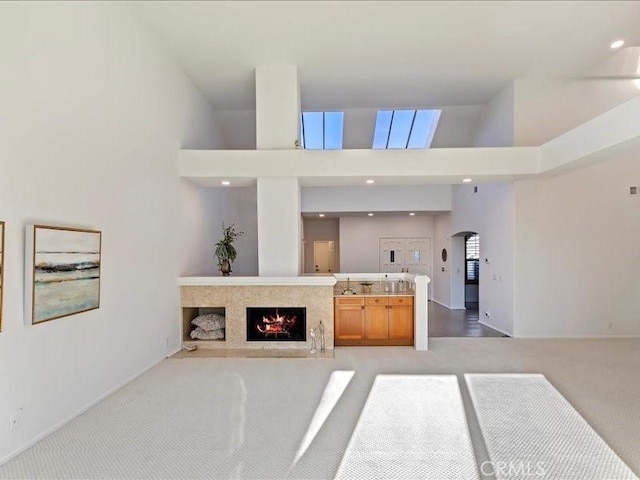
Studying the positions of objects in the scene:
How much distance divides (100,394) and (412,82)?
7.09 metres

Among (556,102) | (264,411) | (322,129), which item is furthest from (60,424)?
(556,102)

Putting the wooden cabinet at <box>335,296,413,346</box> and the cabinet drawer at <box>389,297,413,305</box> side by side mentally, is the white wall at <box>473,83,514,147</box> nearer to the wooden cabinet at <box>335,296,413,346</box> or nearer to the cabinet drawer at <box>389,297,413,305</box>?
the cabinet drawer at <box>389,297,413,305</box>

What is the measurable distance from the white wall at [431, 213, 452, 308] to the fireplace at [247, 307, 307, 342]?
19.1 ft

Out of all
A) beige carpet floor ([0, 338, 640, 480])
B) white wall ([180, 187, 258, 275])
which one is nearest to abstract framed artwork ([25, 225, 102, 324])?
beige carpet floor ([0, 338, 640, 480])

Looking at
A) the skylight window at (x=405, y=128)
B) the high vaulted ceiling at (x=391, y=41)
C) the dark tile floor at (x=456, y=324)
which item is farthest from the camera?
the skylight window at (x=405, y=128)

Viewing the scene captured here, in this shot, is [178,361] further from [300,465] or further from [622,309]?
[622,309]

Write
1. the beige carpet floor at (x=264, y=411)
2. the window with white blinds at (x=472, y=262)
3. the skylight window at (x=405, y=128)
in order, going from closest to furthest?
the beige carpet floor at (x=264, y=411) → the skylight window at (x=405, y=128) → the window with white blinds at (x=472, y=262)

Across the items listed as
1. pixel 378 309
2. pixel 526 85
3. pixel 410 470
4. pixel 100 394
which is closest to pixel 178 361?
pixel 100 394

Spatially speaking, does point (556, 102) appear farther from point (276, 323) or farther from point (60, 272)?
point (60, 272)

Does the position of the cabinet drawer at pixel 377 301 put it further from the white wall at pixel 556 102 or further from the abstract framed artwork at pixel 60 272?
the abstract framed artwork at pixel 60 272

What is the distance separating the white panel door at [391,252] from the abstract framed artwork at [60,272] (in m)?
9.40

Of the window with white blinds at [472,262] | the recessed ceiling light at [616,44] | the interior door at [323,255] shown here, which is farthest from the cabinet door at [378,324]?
the interior door at [323,255]

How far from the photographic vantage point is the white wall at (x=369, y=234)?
12.2 metres

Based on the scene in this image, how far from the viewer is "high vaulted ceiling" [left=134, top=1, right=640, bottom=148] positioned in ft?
16.5
